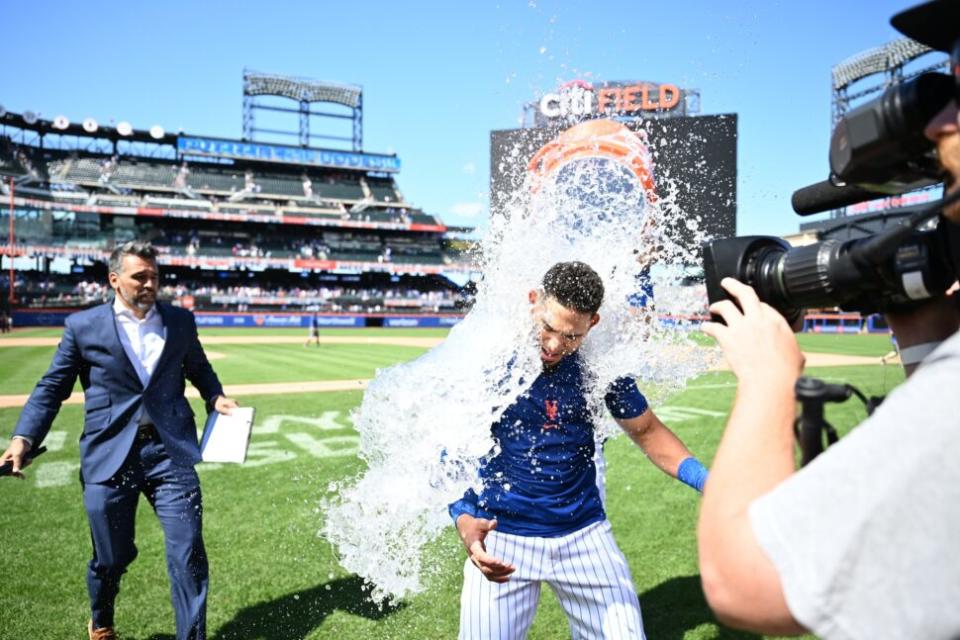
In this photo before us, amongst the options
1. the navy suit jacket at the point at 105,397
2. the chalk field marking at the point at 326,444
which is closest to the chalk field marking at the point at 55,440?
the chalk field marking at the point at 326,444

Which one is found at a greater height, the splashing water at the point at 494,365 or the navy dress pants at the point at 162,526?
the splashing water at the point at 494,365

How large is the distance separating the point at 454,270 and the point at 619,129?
1770 inches

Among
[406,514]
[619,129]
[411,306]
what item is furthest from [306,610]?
[411,306]

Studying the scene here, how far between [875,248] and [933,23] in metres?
0.40

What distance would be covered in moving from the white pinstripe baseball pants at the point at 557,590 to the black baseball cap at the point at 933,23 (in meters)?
2.08

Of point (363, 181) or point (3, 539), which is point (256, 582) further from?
point (363, 181)

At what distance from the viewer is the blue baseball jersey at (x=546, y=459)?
263cm

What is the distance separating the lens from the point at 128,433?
3.76m

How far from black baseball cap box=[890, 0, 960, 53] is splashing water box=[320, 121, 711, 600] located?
1.71m

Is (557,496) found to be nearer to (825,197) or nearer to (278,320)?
(825,197)

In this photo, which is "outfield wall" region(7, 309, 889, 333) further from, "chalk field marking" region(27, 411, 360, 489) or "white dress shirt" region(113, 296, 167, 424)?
"white dress shirt" region(113, 296, 167, 424)

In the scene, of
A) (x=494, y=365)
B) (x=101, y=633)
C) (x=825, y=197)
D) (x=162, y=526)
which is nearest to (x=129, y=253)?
(x=162, y=526)

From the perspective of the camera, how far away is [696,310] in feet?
11.6

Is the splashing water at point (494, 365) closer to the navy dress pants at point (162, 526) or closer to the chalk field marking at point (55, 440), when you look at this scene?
the navy dress pants at point (162, 526)
